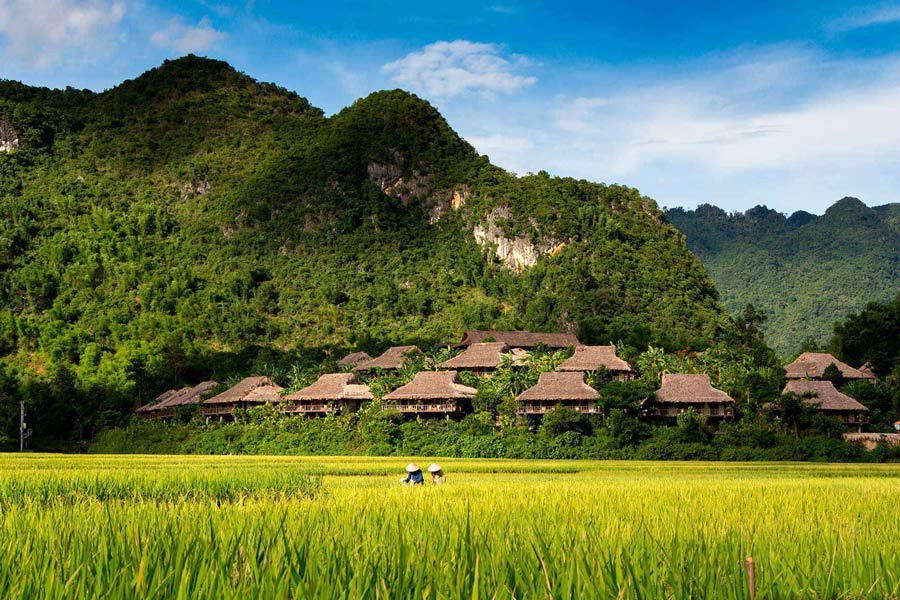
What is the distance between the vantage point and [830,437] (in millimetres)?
36688

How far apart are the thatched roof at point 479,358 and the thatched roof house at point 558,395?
11.9m

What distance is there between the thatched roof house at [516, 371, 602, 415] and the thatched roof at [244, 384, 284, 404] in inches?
634

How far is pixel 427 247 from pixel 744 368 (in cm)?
7157

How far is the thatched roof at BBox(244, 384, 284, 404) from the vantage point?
5216 cm

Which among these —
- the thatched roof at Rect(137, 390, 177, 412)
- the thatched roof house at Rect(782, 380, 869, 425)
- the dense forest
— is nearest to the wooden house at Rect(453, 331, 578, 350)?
the dense forest

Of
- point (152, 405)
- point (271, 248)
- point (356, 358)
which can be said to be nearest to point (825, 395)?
point (356, 358)

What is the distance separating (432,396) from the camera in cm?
4644

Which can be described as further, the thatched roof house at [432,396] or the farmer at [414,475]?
the thatched roof house at [432,396]

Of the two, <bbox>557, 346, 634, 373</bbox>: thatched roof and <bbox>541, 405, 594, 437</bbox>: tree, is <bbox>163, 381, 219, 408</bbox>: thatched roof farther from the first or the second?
<bbox>541, 405, 594, 437</bbox>: tree

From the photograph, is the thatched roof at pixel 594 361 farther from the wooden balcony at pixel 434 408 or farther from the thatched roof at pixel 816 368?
the thatched roof at pixel 816 368

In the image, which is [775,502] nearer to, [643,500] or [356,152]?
[643,500]

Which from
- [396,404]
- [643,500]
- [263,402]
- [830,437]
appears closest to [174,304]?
[263,402]

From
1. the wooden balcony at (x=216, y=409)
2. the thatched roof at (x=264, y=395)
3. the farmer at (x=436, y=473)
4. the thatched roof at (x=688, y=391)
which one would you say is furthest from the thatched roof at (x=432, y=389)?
the farmer at (x=436, y=473)

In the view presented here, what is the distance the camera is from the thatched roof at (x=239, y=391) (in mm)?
53562
